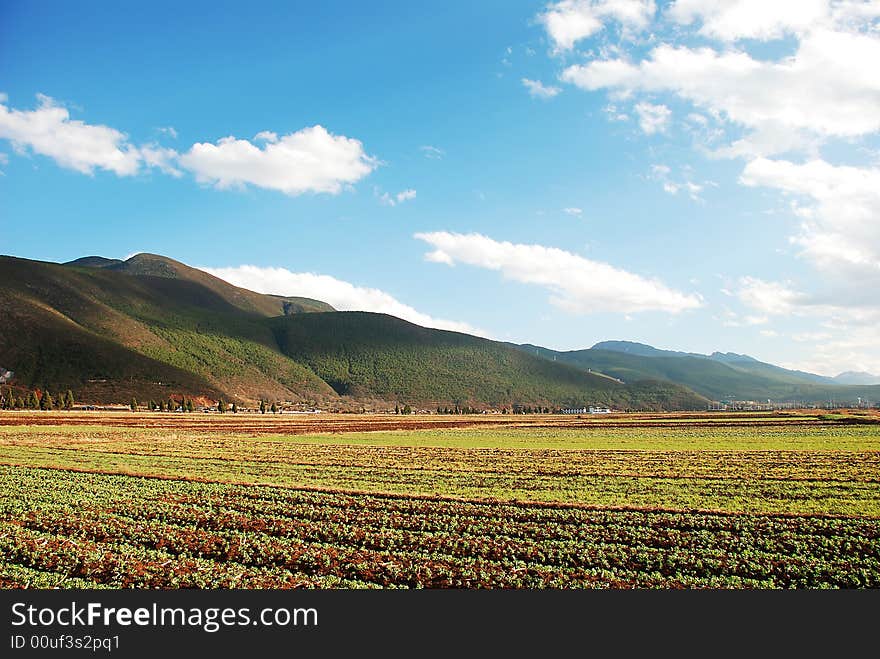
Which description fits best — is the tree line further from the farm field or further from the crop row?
the crop row

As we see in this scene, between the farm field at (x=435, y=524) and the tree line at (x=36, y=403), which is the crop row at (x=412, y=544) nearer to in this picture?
the farm field at (x=435, y=524)

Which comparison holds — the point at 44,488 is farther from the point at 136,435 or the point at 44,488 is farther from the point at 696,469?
the point at 136,435

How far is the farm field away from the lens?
42.6 feet

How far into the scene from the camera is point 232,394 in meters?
192

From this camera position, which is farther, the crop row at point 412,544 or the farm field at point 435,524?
the farm field at point 435,524

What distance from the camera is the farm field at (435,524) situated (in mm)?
12992

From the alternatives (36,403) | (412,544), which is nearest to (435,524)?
(412,544)

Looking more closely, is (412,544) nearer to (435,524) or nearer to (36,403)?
(435,524)

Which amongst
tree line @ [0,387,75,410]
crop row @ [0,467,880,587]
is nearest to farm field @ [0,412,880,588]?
crop row @ [0,467,880,587]

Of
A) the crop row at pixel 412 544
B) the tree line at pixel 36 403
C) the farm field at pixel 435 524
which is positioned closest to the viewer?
the crop row at pixel 412 544

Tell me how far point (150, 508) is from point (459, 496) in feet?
35.2

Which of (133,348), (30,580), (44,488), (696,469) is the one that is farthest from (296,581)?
(133,348)

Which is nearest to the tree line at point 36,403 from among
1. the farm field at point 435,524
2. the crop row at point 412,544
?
the farm field at point 435,524

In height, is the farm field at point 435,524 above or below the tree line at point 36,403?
above
